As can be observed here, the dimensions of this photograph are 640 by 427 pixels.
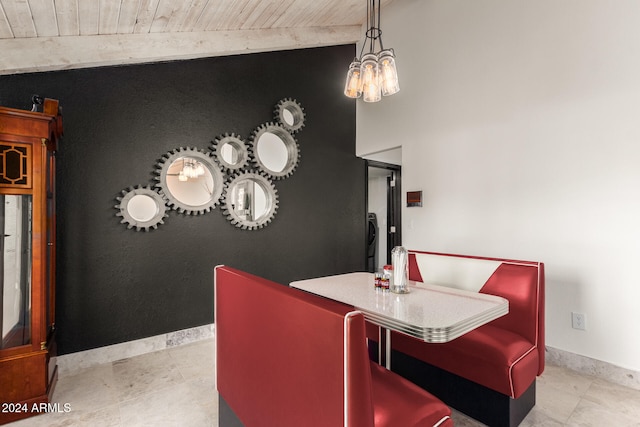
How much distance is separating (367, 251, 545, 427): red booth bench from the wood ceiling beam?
2.76 m

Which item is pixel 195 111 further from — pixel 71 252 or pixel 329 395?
pixel 329 395

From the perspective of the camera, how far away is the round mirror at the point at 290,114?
3.61 meters

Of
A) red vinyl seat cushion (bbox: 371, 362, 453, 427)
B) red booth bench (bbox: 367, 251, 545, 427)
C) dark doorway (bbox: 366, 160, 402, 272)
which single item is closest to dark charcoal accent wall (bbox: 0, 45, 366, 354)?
dark doorway (bbox: 366, 160, 402, 272)

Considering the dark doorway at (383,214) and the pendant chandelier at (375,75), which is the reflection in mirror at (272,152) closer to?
the pendant chandelier at (375,75)

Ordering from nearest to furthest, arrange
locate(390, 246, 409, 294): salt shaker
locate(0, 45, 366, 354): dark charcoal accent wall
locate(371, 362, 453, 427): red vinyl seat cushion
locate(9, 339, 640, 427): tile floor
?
locate(371, 362, 453, 427): red vinyl seat cushion, locate(390, 246, 409, 294): salt shaker, locate(9, 339, 640, 427): tile floor, locate(0, 45, 366, 354): dark charcoal accent wall

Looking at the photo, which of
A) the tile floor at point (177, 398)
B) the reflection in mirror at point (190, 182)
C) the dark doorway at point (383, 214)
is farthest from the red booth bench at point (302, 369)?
the dark doorway at point (383, 214)

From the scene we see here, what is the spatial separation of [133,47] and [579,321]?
13.3ft

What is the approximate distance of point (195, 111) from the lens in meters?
3.07

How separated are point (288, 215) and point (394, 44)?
2406 millimetres

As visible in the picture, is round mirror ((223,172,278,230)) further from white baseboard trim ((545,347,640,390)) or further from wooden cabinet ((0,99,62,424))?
white baseboard trim ((545,347,640,390))

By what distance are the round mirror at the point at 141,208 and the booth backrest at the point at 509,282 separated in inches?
90.8

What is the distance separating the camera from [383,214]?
5664 millimetres

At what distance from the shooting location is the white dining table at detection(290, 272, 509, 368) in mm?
1203

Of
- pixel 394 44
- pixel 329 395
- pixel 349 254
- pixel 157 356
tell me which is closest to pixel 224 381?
pixel 329 395
